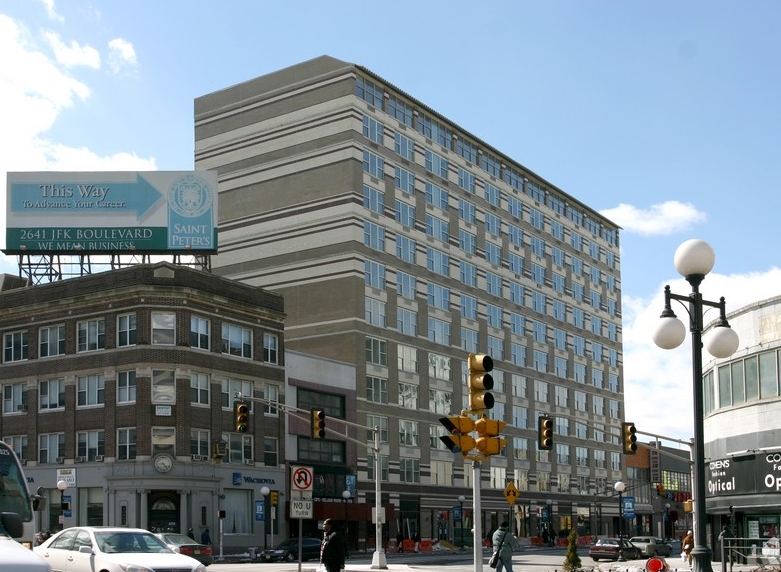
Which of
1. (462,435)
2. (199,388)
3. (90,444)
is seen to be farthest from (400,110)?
(462,435)

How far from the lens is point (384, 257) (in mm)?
80688

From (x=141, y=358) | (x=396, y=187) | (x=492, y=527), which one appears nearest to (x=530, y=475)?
(x=492, y=527)

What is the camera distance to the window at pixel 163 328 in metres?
61.0

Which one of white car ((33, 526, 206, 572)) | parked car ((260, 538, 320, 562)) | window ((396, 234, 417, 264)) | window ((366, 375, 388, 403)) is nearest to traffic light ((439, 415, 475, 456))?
white car ((33, 526, 206, 572))

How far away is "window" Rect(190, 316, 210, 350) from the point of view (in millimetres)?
62009

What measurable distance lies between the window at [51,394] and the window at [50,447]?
1.65 metres

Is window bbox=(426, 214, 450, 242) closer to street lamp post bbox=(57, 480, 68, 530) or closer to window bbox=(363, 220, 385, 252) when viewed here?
window bbox=(363, 220, 385, 252)

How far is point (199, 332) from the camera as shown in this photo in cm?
6253

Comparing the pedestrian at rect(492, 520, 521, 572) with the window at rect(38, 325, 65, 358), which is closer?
the pedestrian at rect(492, 520, 521, 572)

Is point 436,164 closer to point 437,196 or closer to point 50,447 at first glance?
point 437,196

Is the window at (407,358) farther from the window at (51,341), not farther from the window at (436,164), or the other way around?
the window at (51,341)

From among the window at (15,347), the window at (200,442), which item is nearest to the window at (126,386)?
the window at (200,442)

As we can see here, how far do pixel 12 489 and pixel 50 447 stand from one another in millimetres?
47658

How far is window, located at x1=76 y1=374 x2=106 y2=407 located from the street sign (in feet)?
104
